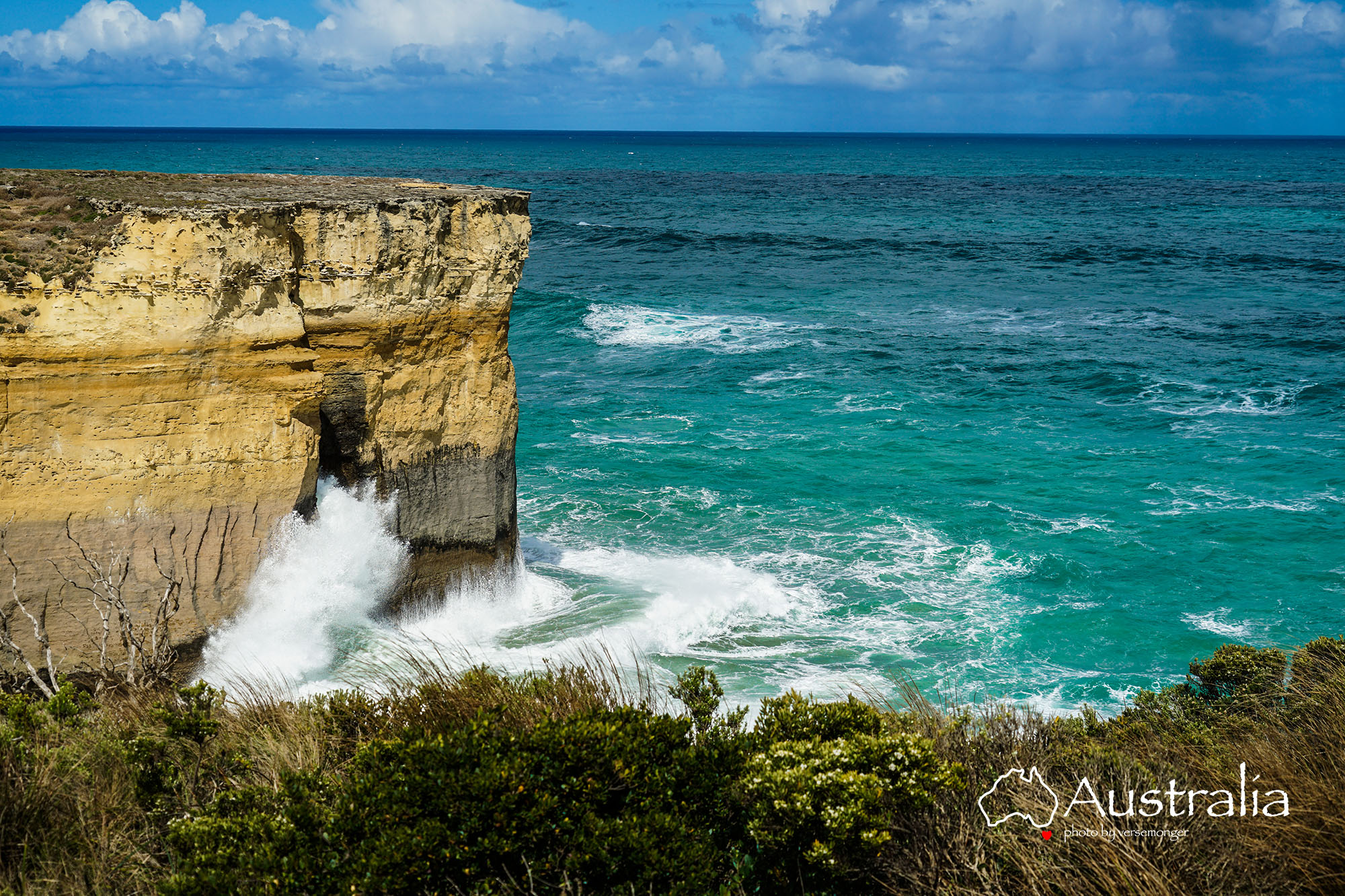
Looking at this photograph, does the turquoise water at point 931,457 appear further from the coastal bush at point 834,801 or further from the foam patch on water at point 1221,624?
the coastal bush at point 834,801

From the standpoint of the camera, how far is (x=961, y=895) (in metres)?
4.52

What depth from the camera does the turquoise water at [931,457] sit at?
12.0 m

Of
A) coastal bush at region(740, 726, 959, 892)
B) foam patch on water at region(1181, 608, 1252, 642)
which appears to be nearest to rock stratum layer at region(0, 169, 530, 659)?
coastal bush at region(740, 726, 959, 892)

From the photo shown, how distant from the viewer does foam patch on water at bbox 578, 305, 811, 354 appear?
27391mm

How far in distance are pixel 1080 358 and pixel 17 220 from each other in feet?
76.3

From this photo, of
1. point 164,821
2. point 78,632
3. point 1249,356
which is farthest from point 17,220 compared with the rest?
point 1249,356

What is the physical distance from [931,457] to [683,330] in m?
12.3

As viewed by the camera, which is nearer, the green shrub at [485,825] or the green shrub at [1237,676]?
the green shrub at [485,825]

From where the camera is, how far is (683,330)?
29.2 meters

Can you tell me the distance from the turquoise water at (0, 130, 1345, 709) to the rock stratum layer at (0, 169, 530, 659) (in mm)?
2651

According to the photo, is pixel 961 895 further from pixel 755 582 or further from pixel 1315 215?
pixel 1315 215

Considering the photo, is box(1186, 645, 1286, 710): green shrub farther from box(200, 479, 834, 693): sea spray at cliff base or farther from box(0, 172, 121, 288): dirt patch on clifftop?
box(0, 172, 121, 288): dirt patch on clifftop

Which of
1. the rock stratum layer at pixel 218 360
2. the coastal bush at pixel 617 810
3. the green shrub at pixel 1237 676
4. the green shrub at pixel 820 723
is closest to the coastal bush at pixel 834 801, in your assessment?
the coastal bush at pixel 617 810

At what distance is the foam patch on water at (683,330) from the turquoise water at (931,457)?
185 millimetres
